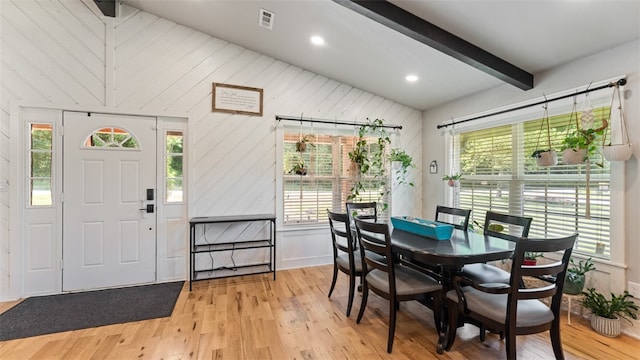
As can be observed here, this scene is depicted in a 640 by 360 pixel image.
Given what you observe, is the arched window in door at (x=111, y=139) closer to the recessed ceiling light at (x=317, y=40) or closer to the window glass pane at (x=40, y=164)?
the window glass pane at (x=40, y=164)

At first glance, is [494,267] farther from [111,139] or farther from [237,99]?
[111,139]

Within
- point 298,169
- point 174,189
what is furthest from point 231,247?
point 298,169

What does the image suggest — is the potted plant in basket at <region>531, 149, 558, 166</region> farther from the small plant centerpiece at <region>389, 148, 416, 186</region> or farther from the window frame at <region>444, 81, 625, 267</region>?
the small plant centerpiece at <region>389, 148, 416, 186</region>

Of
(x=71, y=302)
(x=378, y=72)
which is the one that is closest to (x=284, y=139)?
(x=378, y=72)

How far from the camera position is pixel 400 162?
4.14 meters

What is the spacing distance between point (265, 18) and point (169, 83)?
1432mm

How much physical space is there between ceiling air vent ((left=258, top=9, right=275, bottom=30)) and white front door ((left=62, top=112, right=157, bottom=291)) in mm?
1733

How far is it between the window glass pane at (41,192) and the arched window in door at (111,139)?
1.84 feet

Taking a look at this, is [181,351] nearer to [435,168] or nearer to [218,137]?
[218,137]

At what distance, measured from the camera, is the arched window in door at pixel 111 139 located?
314cm

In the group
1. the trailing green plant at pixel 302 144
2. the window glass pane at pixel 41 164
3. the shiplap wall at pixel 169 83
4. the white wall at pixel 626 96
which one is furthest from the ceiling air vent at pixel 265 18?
the white wall at pixel 626 96

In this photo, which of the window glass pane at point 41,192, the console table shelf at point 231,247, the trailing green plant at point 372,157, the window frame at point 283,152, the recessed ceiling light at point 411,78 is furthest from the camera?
the trailing green plant at point 372,157

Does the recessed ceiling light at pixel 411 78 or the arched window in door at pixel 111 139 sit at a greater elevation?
the recessed ceiling light at pixel 411 78

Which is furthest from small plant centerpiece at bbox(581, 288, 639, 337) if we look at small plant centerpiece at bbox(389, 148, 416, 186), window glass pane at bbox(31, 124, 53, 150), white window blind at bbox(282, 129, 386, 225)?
window glass pane at bbox(31, 124, 53, 150)
